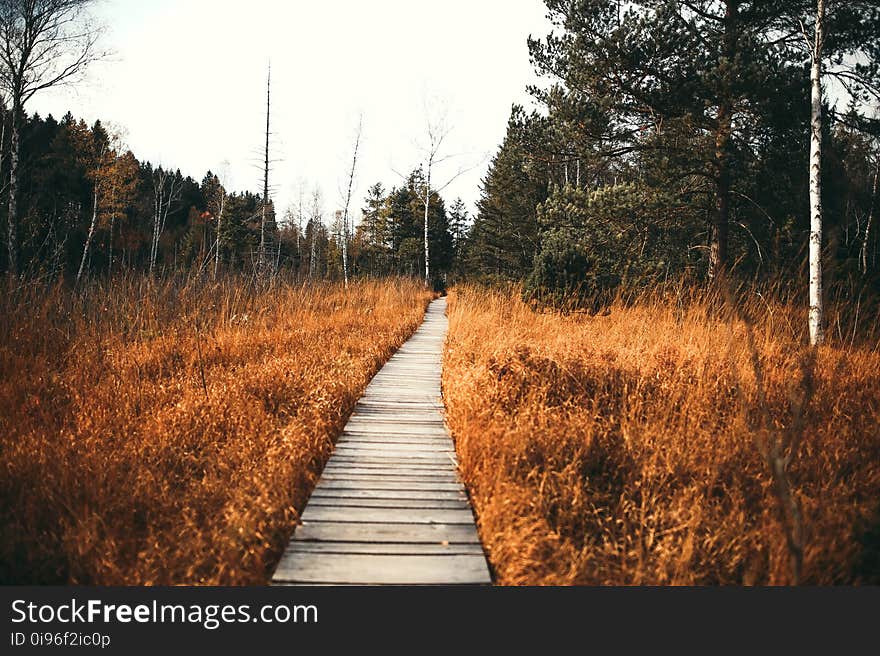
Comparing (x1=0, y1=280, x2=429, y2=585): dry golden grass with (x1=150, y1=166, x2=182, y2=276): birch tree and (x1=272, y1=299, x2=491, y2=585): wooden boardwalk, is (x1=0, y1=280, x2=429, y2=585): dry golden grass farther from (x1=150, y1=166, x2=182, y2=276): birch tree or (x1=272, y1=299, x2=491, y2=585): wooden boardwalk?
(x1=150, y1=166, x2=182, y2=276): birch tree

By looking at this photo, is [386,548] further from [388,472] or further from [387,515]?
[388,472]

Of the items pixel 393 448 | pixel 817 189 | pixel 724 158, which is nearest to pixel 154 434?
pixel 393 448

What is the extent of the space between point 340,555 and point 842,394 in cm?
504

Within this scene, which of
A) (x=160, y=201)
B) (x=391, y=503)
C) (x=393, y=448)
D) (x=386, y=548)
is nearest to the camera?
(x=386, y=548)

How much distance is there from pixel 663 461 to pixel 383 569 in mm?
2168

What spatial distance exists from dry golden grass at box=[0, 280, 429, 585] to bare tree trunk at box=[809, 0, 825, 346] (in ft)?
21.2

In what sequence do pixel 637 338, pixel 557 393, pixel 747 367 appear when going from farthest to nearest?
1. pixel 637 338
2. pixel 747 367
3. pixel 557 393

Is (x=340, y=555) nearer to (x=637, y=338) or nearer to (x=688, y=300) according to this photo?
(x=637, y=338)

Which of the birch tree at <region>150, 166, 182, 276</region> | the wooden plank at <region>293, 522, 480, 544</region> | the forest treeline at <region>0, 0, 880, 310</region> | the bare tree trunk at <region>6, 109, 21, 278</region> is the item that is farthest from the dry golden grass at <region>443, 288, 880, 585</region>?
the birch tree at <region>150, 166, 182, 276</region>

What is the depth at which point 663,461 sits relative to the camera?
3250 mm

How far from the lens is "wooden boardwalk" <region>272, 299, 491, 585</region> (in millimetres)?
2279

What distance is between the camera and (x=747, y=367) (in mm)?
5000

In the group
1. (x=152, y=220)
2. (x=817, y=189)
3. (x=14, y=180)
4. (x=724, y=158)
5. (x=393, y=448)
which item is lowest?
(x=393, y=448)

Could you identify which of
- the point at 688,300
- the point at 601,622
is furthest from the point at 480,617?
the point at 688,300
